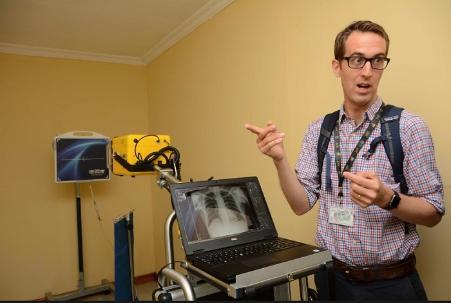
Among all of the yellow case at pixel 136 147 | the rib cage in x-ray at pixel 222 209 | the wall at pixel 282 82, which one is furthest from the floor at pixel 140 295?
the rib cage in x-ray at pixel 222 209

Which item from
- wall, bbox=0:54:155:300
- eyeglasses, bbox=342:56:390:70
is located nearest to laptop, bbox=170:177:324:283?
eyeglasses, bbox=342:56:390:70

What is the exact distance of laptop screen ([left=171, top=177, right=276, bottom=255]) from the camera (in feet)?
3.73

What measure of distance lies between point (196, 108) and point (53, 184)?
1871mm

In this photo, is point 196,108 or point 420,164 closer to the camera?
point 420,164

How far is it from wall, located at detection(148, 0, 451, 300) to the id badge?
538 mm

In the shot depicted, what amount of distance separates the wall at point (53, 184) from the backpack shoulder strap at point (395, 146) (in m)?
3.54

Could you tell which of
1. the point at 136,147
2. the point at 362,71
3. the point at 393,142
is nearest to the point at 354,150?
the point at 393,142

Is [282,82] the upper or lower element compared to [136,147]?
upper

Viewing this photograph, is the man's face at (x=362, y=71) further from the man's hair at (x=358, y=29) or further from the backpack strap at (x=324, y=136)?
the backpack strap at (x=324, y=136)

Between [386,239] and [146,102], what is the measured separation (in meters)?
3.71

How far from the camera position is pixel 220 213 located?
4.04 ft

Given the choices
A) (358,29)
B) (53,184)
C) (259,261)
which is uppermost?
(358,29)

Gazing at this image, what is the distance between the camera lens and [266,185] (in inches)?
96.3

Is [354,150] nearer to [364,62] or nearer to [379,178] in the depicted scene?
[379,178]
